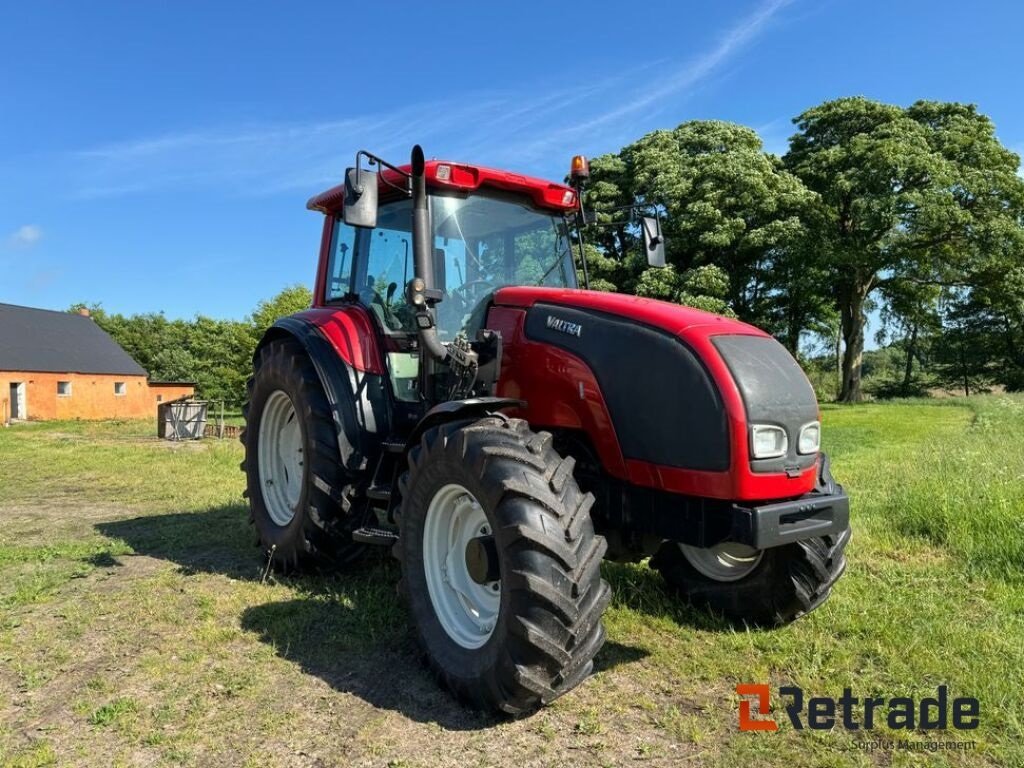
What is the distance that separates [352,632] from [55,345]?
38568 millimetres

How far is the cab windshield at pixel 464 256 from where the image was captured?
4273mm

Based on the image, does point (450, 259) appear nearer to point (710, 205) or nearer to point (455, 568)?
point (455, 568)

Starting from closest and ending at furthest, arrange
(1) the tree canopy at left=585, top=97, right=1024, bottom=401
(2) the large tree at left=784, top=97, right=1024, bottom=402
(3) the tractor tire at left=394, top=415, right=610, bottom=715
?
(3) the tractor tire at left=394, top=415, right=610, bottom=715
(1) the tree canopy at left=585, top=97, right=1024, bottom=401
(2) the large tree at left=784, top=97, right=1024, bottom=402

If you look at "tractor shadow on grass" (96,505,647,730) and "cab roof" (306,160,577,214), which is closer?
"tractor shadow on grass" (96,505,647,730)

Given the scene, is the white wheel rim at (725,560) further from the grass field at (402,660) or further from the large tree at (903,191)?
the large tree at (903,191)

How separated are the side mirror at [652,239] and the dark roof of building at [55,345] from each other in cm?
3493

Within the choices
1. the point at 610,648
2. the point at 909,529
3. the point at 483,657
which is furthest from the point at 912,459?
the point at 483,657

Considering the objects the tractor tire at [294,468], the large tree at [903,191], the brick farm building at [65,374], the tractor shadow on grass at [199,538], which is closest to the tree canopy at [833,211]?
the large tree at [903,191]

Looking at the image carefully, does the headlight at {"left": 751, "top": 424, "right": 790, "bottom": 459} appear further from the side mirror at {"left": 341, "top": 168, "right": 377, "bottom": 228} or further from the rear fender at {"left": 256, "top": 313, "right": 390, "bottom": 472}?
the rear fender at {"left": 256, "top": 313, "right": 390, "bottom": 472}

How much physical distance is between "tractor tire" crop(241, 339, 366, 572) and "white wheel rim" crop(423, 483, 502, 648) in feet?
3.59

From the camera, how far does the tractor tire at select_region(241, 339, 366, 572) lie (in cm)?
440

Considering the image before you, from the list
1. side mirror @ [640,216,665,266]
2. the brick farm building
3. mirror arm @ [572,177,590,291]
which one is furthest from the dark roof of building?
side mirror @ [640,216,665,266]

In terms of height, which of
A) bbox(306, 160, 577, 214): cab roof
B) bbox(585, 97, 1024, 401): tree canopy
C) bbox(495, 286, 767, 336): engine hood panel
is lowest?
bbox(495, 286, 767, 336): engine hood panel

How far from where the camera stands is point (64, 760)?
8.97ft
